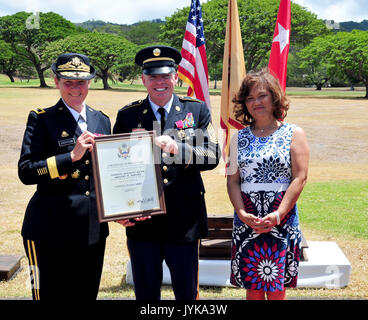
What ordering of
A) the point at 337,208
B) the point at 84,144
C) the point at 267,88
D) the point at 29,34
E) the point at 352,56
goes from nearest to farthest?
the point at 84,144 < the point at 267,88 < the point at 337,208 < the point at 352,56 < the point at 29,34

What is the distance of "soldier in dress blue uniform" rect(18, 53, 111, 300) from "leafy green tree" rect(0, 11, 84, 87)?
2026 inches

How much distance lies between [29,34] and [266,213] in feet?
183

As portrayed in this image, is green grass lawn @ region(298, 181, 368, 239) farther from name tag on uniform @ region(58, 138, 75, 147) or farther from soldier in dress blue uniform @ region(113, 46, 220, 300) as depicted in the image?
name tag on uniform @ region(58, 138, 75, 147)

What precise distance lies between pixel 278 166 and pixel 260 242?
54 cm

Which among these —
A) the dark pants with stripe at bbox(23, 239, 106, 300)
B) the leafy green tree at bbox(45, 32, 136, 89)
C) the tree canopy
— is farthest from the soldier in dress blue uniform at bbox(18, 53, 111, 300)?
the leafy green tree at bbox(45, 32, 136, 89)

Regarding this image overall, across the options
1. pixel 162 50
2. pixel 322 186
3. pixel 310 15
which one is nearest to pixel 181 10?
pixel 310 15

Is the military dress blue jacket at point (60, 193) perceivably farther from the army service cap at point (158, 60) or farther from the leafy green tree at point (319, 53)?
the leafy green tree at point (319, 53)

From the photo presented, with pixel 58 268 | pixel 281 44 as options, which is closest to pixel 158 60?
pixel 58 268

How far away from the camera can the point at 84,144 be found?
8.33 ft

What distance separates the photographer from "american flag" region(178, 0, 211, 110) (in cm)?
591

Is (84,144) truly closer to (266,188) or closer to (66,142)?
(66,142)

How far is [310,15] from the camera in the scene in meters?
46.1

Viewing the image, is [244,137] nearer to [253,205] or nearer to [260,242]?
[253,205]

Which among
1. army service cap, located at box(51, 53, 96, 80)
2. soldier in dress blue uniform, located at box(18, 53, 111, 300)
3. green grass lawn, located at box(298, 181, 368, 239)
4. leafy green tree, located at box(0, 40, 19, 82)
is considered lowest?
green grass lawn, located at box(298, 181, 368, 239)
